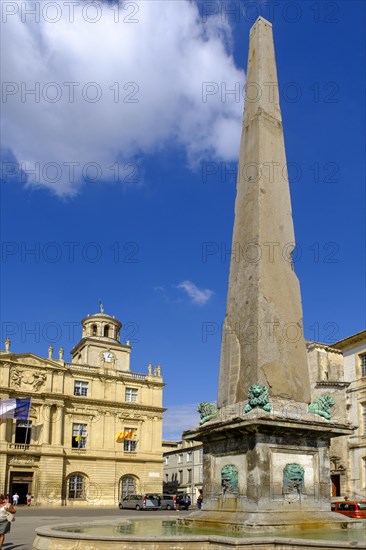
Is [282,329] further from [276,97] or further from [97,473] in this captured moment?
[97,473]

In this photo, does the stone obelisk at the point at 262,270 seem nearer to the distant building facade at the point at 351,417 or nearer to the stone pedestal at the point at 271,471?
the stone pedestal at the point at 271,471

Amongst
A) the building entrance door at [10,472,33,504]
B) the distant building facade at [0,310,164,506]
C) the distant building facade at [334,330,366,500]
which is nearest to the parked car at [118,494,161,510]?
the distant building facade at [0,310,164,506]

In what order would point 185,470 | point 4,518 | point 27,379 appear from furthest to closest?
point 185,470 < point 27,379 < point 4,518

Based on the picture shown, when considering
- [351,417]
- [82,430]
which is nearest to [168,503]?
[82,430]

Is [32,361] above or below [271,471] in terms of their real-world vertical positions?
above

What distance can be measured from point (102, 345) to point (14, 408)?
14.7 meters

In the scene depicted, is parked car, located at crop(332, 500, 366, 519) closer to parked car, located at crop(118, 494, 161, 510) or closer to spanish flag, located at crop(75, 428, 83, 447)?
parked car, located at crop(118, 494, 161, 510)

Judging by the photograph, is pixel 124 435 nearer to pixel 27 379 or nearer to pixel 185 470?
pixel 27 379

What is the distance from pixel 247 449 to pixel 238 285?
3220mm

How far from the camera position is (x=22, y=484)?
4456 cm

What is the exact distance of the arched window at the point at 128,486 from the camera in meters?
48.9

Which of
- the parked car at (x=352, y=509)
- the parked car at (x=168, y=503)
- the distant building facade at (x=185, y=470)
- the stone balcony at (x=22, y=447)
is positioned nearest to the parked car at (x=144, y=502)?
the parked car at (x=168, y=503)

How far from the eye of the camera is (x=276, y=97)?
40.4ft

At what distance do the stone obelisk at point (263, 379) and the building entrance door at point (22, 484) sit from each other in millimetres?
37610
